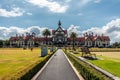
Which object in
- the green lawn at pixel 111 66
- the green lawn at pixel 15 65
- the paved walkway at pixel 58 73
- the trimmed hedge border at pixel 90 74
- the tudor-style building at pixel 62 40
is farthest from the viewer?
the tudor-style building at pixel 62 40

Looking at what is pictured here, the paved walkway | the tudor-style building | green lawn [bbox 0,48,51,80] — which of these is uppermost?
the tudor-style building

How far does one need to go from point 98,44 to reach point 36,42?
150 ft

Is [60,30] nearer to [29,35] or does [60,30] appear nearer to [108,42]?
[29,35]

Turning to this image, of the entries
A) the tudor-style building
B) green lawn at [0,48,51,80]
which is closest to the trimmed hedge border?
green lawn at [0,48,51,80]

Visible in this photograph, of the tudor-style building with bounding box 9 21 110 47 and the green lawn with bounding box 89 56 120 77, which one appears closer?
the green lawn with bounding box 89 56 120 77

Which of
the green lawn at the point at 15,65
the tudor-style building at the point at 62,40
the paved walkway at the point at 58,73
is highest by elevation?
the tudor-style building at the point at 62,40

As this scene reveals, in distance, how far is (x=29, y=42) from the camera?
196 meters

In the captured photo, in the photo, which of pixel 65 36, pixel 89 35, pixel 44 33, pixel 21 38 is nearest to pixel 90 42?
pixel 89 35

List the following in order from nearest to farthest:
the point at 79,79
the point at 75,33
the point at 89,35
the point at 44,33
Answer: the point at 79,79 → the point at 75,33 → the point at 44,33 → the point at 89,35

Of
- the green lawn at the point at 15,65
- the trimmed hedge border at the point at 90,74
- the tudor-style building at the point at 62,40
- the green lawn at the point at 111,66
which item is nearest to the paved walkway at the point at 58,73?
the trimmed hedge border at the point at 90,74

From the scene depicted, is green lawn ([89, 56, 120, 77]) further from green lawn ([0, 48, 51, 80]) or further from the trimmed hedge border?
green lawn ([0, 48, 51, 80])

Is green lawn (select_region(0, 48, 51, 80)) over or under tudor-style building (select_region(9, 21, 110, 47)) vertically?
under

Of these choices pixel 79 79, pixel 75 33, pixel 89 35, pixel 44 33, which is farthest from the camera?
pixel 89 35

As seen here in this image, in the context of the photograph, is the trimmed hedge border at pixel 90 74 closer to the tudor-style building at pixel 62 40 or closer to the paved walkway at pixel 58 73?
the paved walkway at pixel 58 73
